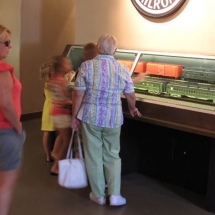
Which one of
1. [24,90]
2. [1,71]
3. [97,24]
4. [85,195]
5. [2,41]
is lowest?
[85,195]

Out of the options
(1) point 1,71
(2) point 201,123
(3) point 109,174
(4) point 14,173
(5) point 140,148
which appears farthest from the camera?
(5) point 140,148

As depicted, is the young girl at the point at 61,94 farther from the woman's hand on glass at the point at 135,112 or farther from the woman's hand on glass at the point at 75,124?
the woman's hand on glass at the point at 135,112

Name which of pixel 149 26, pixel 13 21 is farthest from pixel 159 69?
pixel 13 21

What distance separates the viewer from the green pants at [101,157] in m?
3.45

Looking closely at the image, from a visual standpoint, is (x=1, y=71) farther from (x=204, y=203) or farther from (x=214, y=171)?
(x=204, y=203)

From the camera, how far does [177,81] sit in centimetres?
376

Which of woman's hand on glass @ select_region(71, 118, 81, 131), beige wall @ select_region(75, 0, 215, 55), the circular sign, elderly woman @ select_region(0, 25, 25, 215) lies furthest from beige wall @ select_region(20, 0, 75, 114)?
elderly woman @ select_region(0, 25, 25, 215)

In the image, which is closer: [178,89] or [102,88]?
[102,88]

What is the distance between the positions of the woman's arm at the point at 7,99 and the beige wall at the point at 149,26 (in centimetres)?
194

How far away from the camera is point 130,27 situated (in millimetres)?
4430

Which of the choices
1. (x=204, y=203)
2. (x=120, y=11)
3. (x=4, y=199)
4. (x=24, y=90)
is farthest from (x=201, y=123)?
(x=24, y=90)

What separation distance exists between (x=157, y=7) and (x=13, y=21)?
2.88m

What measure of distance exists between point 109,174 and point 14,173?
1037mm

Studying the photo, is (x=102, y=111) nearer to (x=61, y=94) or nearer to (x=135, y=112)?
(x=135, y=112)
